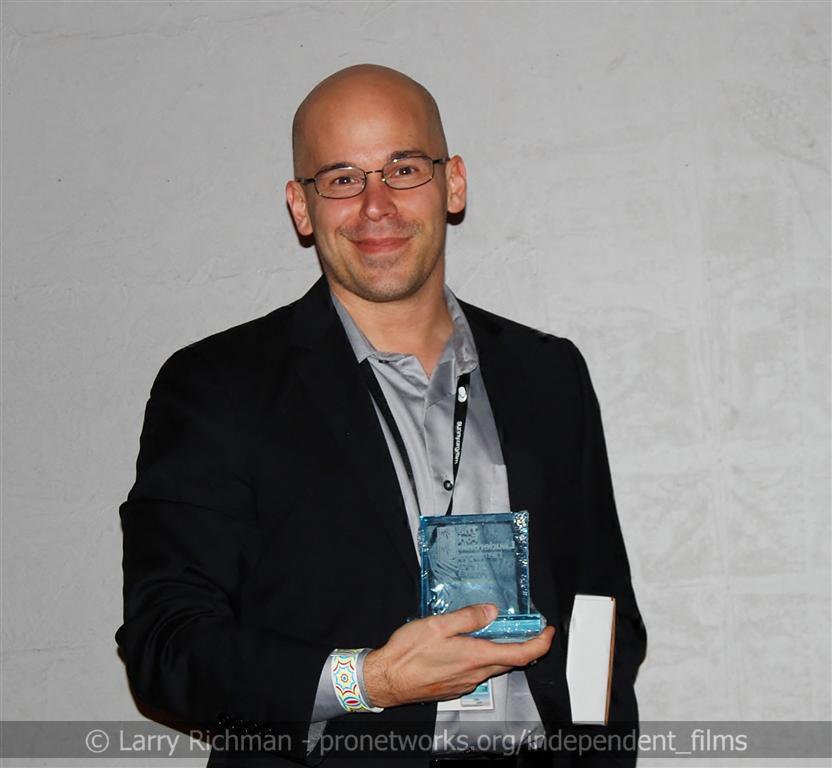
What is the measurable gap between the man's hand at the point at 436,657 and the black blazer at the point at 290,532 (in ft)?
0.38

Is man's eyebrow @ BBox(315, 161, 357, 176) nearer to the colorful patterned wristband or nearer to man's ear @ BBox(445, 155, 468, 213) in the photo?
man's ear @ BBox(445, 155, 468, 213)

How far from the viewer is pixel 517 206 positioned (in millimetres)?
2936

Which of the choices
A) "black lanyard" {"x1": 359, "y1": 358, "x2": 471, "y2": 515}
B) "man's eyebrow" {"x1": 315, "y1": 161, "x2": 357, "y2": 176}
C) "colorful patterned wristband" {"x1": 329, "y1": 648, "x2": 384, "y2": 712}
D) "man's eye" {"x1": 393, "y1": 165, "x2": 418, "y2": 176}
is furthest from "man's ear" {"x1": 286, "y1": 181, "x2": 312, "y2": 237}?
"colorful patterned wristband" {"x1": 329, "y1": 648, "x2": 384, "y2": 712}

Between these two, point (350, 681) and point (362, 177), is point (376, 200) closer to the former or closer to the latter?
point (362, 177)

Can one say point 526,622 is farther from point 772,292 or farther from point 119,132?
point 119,132

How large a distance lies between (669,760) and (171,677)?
4.76 ft

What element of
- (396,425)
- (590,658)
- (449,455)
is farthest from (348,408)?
(590,658)

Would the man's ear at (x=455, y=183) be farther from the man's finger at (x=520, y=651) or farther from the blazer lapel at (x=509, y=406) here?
the man's finger at (x=520, y=651)

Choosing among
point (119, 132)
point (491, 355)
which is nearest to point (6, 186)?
point (119, 132)

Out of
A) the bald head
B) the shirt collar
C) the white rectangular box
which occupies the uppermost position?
the bald head

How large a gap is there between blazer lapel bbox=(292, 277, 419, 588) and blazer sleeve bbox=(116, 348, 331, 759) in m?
0.16

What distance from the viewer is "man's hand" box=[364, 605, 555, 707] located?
1.81 metres

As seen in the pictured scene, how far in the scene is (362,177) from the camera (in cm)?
231

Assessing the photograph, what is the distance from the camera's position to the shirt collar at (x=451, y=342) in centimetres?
235
